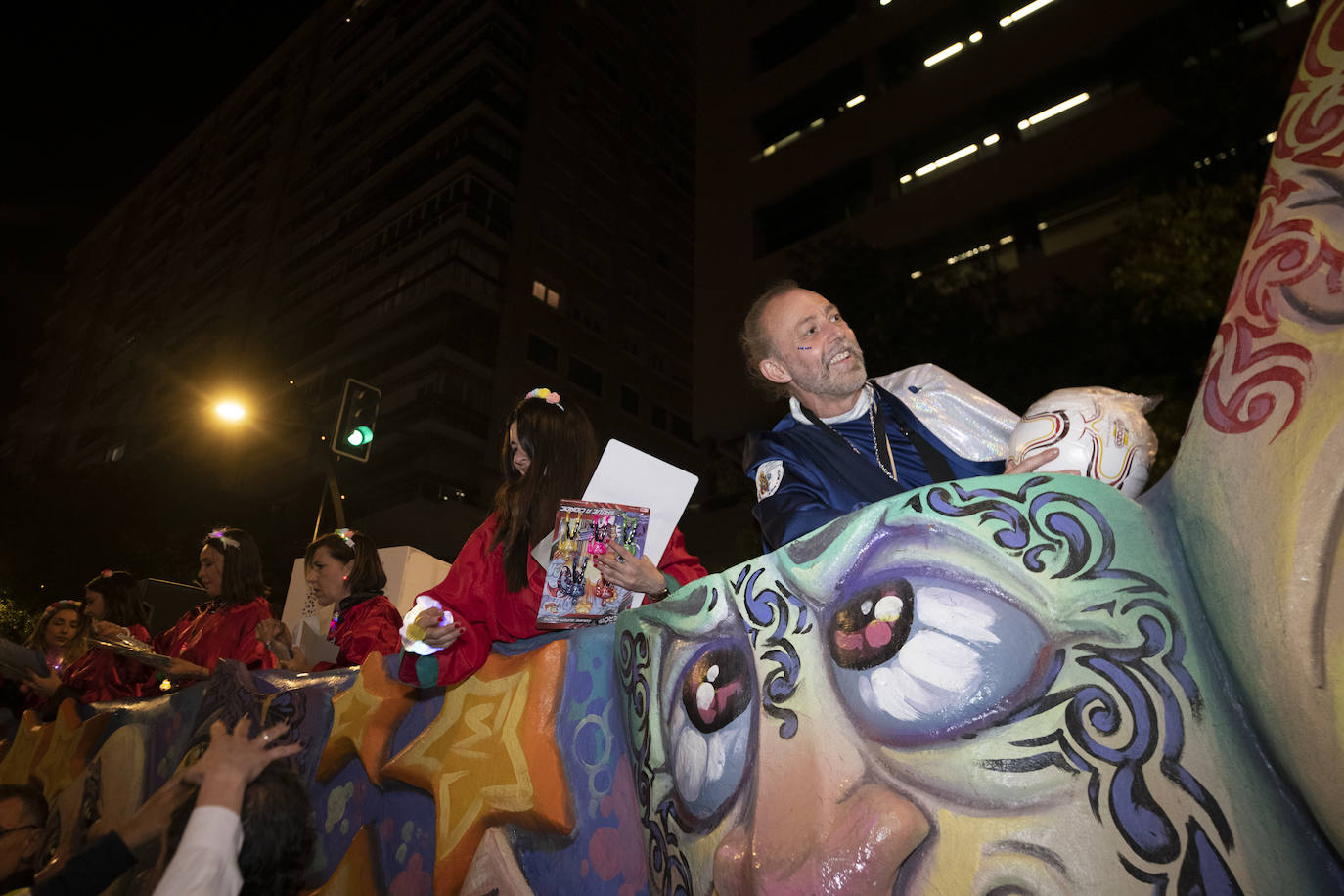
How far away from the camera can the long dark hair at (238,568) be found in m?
4.77

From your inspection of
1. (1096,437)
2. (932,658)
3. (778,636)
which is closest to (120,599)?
(778,636)

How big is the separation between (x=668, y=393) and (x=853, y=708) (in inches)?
1330

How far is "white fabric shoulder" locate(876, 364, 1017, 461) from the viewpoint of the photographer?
2.19m

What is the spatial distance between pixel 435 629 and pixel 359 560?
2.17 meters

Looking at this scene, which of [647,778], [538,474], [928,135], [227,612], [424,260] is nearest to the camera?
[647,778]

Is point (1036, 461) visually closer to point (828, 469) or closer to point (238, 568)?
point (828, 469)

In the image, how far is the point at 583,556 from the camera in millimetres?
2256

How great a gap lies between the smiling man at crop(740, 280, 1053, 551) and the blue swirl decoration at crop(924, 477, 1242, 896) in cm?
69

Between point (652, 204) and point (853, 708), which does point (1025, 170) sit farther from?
point (652, 204)

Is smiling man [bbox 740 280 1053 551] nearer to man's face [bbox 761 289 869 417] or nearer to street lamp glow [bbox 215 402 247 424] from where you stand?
man's face [bbox 761 289 869 417]

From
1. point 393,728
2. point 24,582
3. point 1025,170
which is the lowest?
point 393,728

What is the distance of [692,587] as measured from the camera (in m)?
1.85

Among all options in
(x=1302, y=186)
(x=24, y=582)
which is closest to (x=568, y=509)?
(x=1302, y=186)

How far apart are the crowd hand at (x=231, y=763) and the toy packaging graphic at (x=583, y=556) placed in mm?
777
